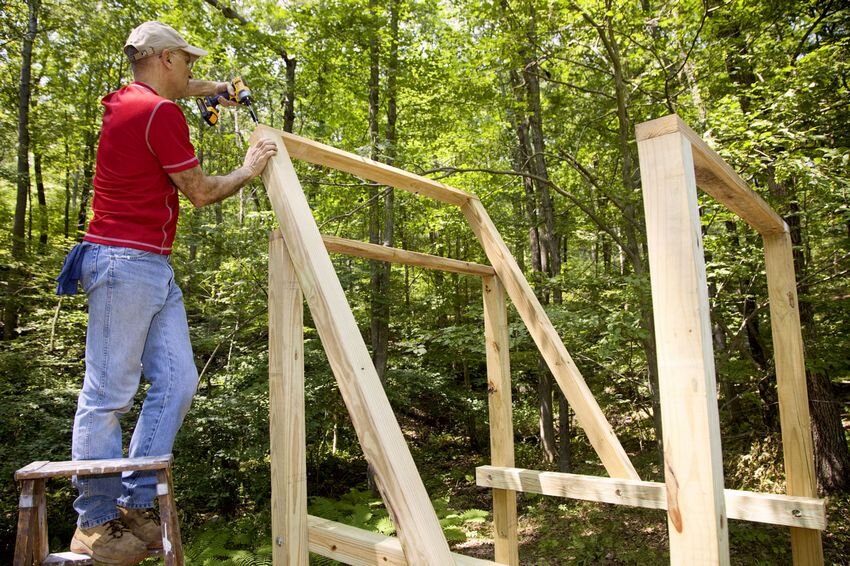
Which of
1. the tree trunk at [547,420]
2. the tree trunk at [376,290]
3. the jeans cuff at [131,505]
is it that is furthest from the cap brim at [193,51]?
the tree trunk at [547,420]

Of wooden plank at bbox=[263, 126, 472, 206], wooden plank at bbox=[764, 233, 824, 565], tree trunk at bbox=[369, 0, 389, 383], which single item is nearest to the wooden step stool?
wooden plank at bbox=[263, 126, 472, 206]

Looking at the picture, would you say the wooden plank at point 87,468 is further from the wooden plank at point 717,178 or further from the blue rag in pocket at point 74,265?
the wooden plank at point 717,178

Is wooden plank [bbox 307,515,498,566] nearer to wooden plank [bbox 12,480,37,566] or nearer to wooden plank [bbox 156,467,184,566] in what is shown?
wooden plank [bbox 156,467,184,566]

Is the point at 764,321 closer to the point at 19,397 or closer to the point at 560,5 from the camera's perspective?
the point at 560,5

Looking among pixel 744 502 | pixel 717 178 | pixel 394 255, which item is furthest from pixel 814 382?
pixel 394 255

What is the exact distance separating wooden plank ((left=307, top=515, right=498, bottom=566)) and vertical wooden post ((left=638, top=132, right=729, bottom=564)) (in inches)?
22.4

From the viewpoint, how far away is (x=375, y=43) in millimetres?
7473

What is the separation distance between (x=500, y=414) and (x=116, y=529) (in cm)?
185

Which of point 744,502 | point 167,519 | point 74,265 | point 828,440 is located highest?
point 74,265

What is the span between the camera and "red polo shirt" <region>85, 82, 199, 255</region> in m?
1.62

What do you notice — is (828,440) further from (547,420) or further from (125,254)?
(125,254)

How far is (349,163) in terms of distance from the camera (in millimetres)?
1917

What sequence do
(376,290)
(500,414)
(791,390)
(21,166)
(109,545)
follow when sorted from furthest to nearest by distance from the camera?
(21,166)
(376,290)
(500,414)
(791,390)
(109,545)

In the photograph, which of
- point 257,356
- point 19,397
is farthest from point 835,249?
point 19,397
